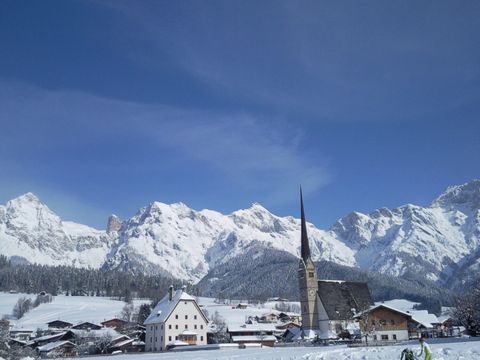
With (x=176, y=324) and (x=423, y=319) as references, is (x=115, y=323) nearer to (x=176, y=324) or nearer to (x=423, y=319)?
(x=176, y=324)

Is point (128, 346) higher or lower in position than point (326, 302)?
lower

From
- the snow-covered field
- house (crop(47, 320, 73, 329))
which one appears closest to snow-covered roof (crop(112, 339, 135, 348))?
the snow-covered field

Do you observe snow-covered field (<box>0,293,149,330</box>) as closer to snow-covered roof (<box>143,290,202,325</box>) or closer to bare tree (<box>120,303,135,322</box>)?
bare tree (<box>120,303,135,322</box>)

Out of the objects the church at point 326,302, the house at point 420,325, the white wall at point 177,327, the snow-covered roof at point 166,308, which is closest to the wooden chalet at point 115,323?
the white wall at point 177,327

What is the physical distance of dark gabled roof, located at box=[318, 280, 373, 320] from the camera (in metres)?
90.4

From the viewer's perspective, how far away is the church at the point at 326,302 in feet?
293

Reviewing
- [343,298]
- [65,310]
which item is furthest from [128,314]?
[343,298]

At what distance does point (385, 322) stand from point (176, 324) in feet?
107

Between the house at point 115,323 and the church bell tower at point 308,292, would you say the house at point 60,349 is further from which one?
the church bell tower at point 308,292

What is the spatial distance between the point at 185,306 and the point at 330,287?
26.8 metres

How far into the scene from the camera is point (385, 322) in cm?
7494

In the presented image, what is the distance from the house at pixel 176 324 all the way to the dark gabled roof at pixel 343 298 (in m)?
21.5

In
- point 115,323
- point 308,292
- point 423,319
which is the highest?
point 308,292

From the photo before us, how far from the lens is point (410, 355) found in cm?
2138
